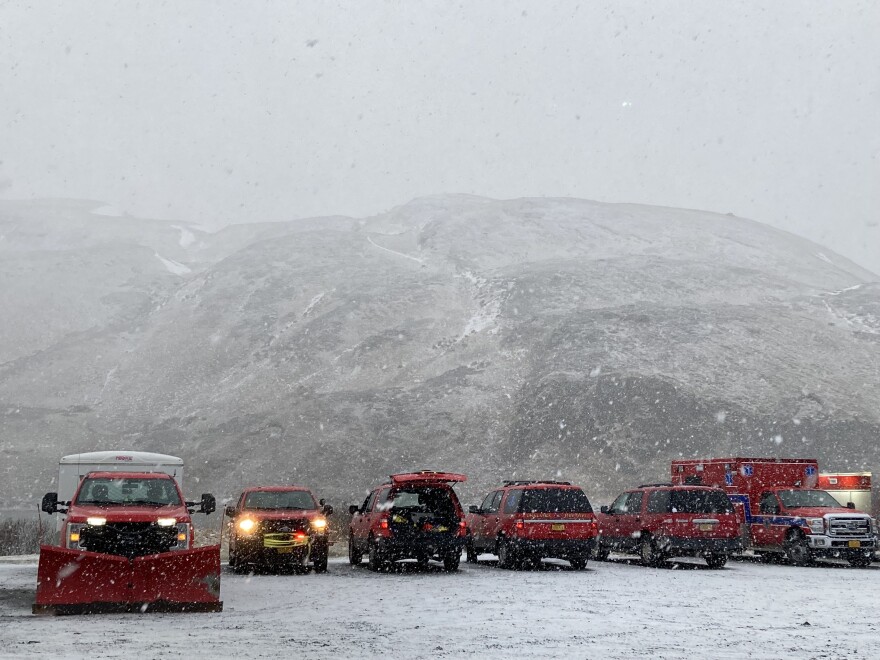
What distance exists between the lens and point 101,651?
910 centimetres

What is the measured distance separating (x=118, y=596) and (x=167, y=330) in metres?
86.4

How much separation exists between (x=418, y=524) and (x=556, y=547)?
10.2 ft

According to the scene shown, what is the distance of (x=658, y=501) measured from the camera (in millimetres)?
21891

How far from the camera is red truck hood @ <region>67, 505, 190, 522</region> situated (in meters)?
13.4

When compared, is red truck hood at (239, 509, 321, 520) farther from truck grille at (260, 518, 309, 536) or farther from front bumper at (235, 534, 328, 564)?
front bumper at (235, 534, 328, 564)

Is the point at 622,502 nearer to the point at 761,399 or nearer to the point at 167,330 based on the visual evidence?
the point at 761,399

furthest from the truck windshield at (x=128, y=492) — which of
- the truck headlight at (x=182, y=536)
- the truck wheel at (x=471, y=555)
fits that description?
the truck wheel at (x=471, y=555)

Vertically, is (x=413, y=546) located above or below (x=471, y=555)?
above

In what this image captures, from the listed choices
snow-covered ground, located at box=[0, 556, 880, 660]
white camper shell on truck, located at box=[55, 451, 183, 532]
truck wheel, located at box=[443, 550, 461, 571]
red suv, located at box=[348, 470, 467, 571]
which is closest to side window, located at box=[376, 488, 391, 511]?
red suv, located at box=[348, 470, 467, 571]

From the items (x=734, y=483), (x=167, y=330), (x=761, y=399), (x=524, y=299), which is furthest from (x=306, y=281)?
(x=734, y=483)

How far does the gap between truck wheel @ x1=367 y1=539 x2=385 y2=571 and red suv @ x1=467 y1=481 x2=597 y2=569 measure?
6.26 ft

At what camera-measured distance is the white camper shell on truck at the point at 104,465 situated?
73.5 ft

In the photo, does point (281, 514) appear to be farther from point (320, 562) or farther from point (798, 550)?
point (798, 550)

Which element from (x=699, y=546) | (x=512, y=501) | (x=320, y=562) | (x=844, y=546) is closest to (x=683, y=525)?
(x=699, y=546)
